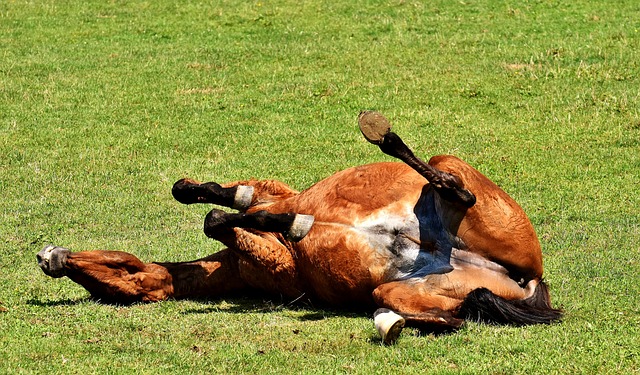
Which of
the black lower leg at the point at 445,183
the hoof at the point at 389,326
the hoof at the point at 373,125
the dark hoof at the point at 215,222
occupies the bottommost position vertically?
the hoof at the point at 389,326

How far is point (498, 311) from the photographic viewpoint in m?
6.64

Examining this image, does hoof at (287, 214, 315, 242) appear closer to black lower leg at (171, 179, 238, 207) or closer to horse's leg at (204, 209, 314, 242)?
horse's leg at (204, 209, 314, 242)

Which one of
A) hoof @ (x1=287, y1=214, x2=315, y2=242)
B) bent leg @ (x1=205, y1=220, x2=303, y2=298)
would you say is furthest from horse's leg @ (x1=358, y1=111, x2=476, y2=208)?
bent leg @ (x1=205, y1=220, x2=303, y2=298)

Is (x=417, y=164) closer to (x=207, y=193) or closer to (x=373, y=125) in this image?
(x=373, y=125)

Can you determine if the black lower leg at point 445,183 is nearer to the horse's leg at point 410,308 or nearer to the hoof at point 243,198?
the horse's leg at point 410,308

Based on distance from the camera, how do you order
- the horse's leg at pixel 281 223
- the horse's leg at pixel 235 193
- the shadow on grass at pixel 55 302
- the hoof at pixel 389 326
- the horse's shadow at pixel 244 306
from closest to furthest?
1. the hoof at pixel 389 326
2. the horse's leg at pixel 281 223
3. the horse's shadow at pixel 244 306
4. the shadow on grass at pixel 55 302
5. the horse's leg at pixel 235 193

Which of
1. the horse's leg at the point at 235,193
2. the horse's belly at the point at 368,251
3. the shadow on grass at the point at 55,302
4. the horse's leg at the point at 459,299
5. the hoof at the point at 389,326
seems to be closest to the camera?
the hoof at the point at 389,326

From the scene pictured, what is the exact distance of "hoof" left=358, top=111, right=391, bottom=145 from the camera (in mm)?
6688

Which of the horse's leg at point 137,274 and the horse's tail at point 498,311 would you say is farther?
the horse's leg at point 137,274

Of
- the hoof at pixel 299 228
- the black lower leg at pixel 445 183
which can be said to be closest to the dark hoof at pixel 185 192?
the hoof at pixel 299 228

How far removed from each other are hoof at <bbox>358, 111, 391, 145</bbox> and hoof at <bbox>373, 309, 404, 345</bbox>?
115 cm

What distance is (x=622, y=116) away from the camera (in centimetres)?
1393

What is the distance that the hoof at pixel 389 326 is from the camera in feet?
20.4

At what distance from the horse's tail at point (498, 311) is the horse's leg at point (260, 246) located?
137 cm
